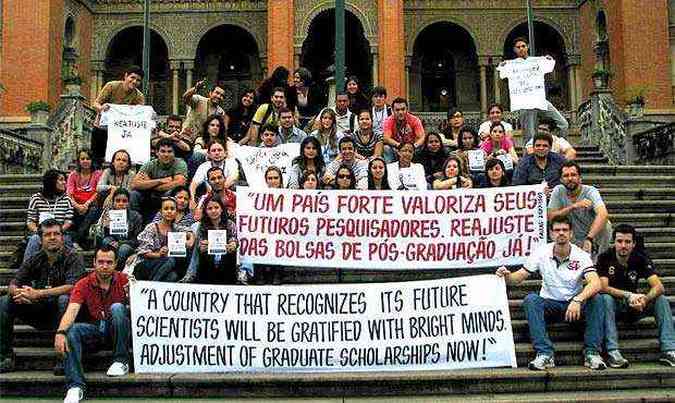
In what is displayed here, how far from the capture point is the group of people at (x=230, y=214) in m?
6.77

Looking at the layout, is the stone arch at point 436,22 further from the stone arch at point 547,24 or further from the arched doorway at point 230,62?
the arched doorway at point 230,62

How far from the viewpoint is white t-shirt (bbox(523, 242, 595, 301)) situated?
22.7ft

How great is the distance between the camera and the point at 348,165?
368 inches

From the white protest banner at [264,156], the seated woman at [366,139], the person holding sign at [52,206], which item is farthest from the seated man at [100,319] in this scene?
the seated woman at [366,139]

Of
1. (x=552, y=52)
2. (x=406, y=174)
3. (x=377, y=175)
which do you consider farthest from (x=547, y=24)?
(x=377, y=175)

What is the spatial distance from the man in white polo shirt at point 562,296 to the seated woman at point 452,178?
208 centimetres

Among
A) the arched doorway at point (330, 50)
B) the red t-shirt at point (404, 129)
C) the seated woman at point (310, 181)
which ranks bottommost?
the seated woman at point (310, 181)

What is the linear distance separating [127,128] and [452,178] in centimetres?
557

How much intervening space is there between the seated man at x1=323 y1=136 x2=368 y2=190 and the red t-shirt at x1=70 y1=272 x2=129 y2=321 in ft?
10.4

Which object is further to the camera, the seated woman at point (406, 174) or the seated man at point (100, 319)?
the seated woman at point (406, 174)

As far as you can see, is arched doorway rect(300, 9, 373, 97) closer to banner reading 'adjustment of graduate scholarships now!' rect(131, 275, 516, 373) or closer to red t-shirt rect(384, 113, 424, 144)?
red t-shirt rect(384, 113, 424, 144)

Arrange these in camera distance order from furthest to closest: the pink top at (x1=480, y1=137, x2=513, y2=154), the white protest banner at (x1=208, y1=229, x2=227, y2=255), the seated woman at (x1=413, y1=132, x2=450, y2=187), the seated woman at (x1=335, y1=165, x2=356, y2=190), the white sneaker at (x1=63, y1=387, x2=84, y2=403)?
the pink top at (x1=480, y1=137, x2=513, y2=154), the seated woman at (x1=413, y1=132, x2=450, y2=187), the seated woman at (x1=335, y1=165, x2=356, y2=190), the white protest banner at (x1=208, y1=229, x2=227, y2=255), the white sneaker at (x1=63, y1=387, x2=84, y2=403)

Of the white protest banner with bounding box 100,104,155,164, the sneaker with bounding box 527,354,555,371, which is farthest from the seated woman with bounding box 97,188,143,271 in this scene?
the sneaker with bounding box 527,354,555,371

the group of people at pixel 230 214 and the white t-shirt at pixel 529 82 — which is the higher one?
the white t-shirt at pixel 529 82
